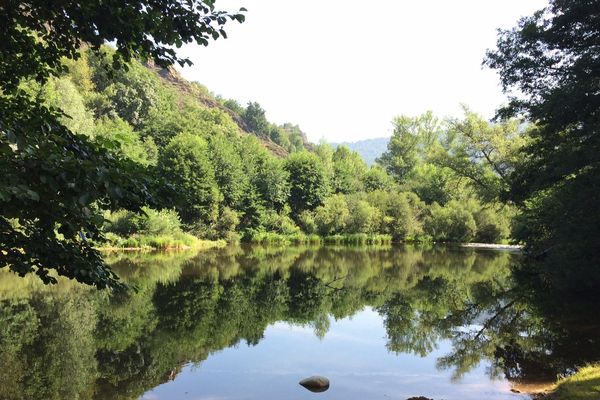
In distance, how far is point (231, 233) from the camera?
55344mm

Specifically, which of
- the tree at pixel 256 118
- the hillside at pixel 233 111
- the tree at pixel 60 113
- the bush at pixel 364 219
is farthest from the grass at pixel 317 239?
the tree at pixel 256 118

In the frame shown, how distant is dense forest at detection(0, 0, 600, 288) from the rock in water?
19.7 feet

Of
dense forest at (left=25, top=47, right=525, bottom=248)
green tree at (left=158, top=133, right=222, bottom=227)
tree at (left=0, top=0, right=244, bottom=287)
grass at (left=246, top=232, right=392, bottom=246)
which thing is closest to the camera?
tree at (left=0, top=0, right=244, bottom=287)

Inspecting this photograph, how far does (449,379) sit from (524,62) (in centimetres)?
1444

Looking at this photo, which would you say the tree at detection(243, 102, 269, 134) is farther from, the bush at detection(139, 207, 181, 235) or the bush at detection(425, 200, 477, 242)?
the bush at detection(139, 207, 181, 235)

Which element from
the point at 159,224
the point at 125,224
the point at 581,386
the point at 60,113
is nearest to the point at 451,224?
the point at 159,224

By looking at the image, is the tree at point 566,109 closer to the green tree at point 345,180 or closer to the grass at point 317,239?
the grass at point 317,239

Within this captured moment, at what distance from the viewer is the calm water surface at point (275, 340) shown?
11.4 metres

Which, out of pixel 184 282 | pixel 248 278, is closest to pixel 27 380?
pixel 184 282

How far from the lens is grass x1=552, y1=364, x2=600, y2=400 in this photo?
866cm

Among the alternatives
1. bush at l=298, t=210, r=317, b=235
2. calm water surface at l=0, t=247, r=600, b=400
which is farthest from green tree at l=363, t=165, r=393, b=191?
calm water surface at l=0, t=247, r=600, b=400

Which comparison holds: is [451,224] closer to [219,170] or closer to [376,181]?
[376,181]

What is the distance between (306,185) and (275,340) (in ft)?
172

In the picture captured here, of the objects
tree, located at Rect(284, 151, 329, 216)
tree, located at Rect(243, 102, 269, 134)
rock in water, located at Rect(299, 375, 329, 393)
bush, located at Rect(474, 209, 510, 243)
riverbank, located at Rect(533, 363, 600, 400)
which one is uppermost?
tree, located at Rect(243, 102, 269, 134)
